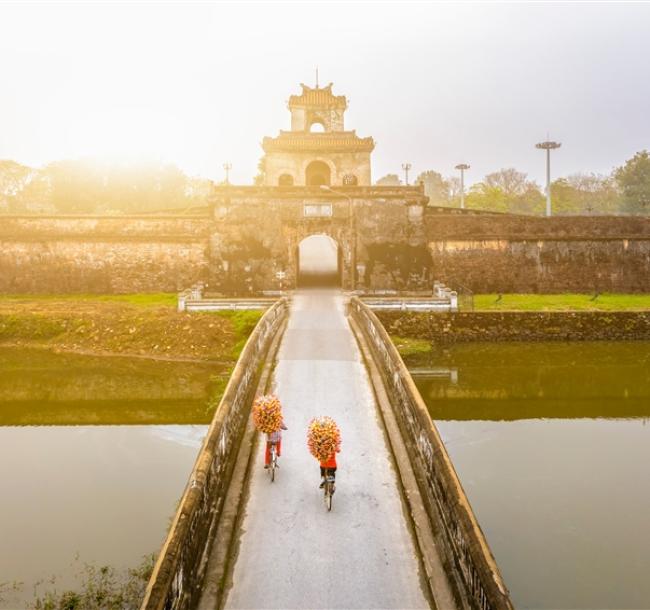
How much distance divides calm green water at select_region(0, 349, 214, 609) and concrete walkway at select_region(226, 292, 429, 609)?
219 centimetres

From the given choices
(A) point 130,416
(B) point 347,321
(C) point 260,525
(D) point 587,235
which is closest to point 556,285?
(D) point 587,235

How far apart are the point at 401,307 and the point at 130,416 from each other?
34.7ft

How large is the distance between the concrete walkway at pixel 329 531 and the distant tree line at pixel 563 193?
17945 mm

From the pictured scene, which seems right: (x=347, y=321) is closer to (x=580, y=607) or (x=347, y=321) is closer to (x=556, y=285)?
(x=580, y=607)

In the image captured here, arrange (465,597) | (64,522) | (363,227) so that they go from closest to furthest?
(465,597)
(64,522)
(363,227)

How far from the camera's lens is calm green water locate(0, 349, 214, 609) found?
757 cm

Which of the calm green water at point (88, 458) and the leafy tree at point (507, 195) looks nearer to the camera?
the calm green water at point (88, 458)

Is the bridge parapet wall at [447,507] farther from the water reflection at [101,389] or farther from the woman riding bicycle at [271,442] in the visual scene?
the water reflection at [101,389]

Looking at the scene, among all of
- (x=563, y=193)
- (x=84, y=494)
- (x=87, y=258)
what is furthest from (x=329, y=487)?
(x=563, y=193)

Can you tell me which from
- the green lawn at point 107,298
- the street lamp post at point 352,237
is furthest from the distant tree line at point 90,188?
the street lamp post at point 352,237

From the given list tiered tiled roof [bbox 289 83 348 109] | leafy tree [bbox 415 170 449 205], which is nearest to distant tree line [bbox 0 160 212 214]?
tiered tiled roof [bbox 289 83 348 109]

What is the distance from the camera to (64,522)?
27.3 ft

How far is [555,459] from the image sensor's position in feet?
35.3

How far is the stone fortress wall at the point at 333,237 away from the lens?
24.5m
